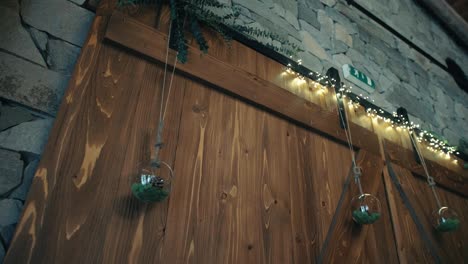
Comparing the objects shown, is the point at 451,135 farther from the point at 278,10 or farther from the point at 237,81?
the point at 237,81

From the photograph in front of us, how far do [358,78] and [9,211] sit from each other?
269 cm

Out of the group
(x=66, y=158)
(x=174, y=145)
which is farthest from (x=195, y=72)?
(x=66, y=158)

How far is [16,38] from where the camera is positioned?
1205mm

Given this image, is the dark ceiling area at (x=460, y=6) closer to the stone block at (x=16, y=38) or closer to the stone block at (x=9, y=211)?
the stone block at (x=16, y=38)

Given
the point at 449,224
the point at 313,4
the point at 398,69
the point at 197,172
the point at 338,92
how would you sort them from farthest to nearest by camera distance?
the point at 398,69
the point at 313,4
the point at 338,92
the point at 449,224
the point at 197,172

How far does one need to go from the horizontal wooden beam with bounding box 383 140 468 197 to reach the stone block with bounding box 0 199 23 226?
2.34 meters

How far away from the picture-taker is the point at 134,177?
1.19 metres

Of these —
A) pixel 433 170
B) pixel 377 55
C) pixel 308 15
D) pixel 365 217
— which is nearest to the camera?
pixel 365 217

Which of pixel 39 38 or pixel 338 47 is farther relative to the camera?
pixel 338 47

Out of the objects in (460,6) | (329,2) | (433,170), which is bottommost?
(433,170)

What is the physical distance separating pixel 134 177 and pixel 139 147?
0.14m

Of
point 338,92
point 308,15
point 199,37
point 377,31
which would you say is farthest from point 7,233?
point 377,31

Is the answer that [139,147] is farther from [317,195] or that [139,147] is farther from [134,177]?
[317,195]

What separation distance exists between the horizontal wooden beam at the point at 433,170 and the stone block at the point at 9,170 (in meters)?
2.34
